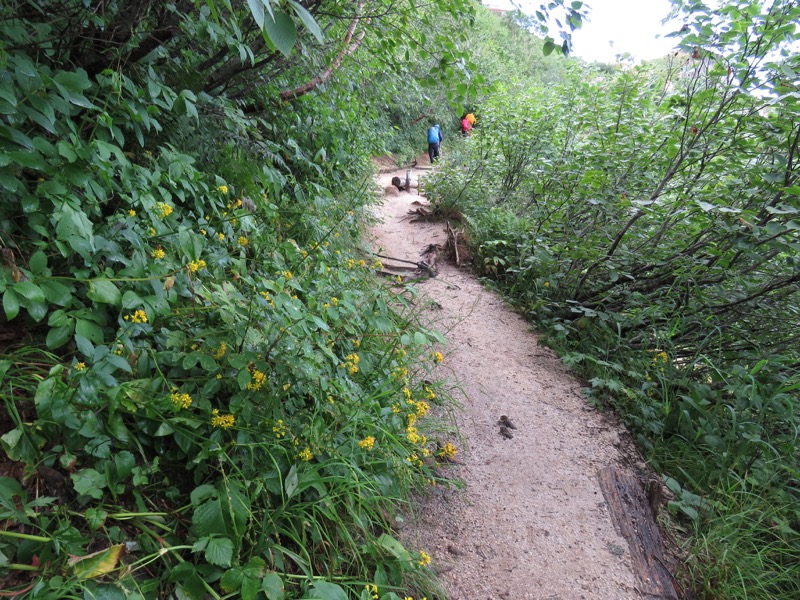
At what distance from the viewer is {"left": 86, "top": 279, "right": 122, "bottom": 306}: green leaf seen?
180cm

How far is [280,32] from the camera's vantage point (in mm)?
827

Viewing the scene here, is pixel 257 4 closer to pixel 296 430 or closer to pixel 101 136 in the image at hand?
pixel 296 430

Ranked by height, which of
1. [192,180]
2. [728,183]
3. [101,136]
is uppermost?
[728,183]

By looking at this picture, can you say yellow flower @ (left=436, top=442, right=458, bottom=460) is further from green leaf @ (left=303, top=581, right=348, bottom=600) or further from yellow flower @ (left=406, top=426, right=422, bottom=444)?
green leaf @ (left=303, top=581, right=348, bottom=600)

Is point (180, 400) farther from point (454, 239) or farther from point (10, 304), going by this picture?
point (454, 239)

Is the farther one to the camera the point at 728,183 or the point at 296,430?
the point at 728,183

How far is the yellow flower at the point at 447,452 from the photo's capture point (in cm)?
292

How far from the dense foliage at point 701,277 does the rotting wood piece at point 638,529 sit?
0.23 metres

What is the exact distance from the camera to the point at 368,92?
6145mm

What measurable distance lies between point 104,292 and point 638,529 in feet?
11.1

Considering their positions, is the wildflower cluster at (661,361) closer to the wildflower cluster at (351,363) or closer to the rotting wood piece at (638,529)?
the rotting wood piece at (638,529)

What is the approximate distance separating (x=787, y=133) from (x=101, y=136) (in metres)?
4.76

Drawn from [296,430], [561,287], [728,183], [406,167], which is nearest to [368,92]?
[561,287]

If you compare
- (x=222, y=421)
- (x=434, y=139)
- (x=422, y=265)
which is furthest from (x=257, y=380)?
(x=434, y=139)
